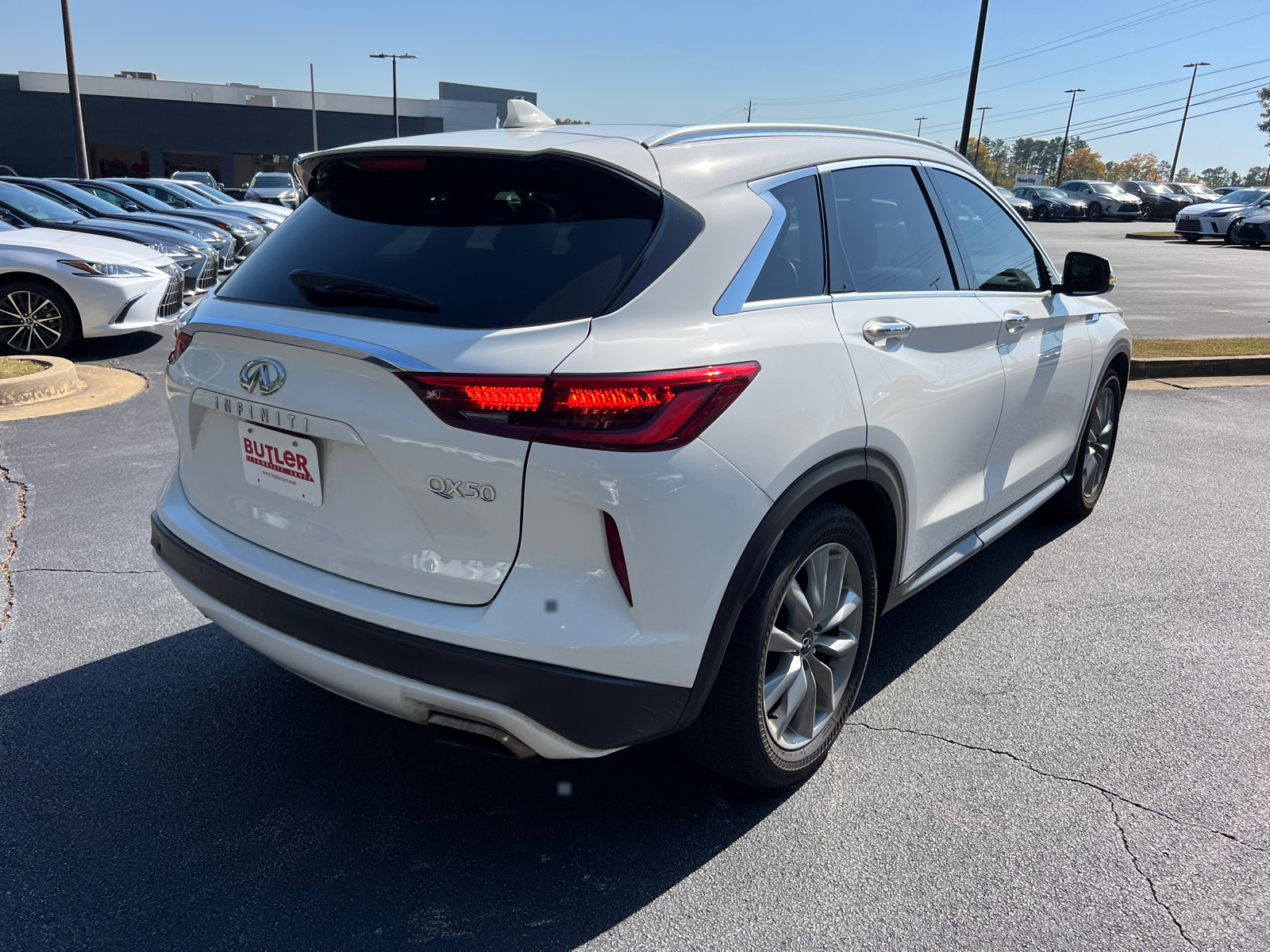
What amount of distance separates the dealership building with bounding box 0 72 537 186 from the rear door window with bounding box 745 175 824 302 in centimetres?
5324

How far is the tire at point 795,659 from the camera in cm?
241

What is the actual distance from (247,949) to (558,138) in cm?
206

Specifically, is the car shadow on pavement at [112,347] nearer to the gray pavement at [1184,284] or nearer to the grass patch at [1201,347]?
the grass patch at [1201,347]

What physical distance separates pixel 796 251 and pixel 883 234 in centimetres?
58

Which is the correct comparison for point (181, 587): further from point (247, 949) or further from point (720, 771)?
point (720, 771)

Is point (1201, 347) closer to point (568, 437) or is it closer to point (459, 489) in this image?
point (568, 437)

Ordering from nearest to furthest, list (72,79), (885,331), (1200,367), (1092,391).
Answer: (885,331) → (1092,391) → (1200,367) → (72,79)

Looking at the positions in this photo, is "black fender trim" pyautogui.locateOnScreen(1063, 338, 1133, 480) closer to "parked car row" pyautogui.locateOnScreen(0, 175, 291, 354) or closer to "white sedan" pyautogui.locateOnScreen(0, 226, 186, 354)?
"parked car row" pyautogui.locateOnScreen(0, 175, 291, 354)

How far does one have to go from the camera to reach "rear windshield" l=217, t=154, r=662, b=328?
2.19 metres

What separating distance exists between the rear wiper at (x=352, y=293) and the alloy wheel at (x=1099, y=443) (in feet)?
12.3

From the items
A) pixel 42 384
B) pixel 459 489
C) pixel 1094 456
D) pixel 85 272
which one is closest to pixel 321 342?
pixel 459 489

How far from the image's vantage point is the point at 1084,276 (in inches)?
163

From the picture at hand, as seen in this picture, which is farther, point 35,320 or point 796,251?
point 35,320

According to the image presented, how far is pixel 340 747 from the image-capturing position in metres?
2.95
